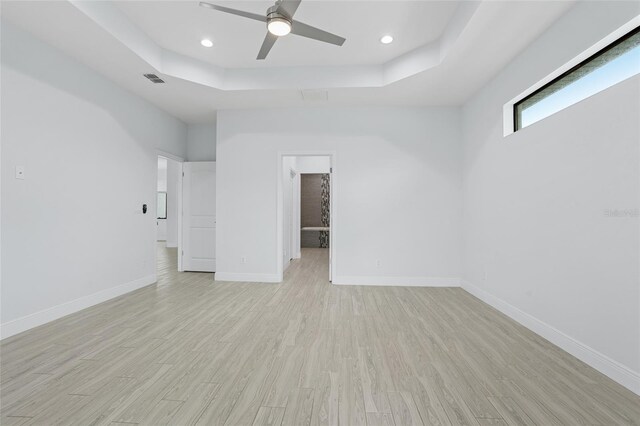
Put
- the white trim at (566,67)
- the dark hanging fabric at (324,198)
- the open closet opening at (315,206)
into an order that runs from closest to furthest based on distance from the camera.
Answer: the white trim at (566,67), the open closet opening at (315,206), the dark hanging fabric at (324,198)

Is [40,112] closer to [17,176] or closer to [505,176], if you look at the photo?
[17,176]

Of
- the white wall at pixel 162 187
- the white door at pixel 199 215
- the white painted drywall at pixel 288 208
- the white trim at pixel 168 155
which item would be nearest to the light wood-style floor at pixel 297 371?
the white door at pixel 199 215

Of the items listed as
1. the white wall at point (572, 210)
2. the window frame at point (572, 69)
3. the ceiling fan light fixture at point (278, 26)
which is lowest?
the white wall at point (572, 210)

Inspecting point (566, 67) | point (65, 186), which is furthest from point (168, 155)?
point (566, 67)

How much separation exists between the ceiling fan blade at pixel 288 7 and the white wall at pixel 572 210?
86.6 inches

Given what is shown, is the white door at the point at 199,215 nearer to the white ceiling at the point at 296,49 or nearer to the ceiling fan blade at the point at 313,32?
the white ceiling at the point at 296,49

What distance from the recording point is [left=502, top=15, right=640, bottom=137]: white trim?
6.34ft

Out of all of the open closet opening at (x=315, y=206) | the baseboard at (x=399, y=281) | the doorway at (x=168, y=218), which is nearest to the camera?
the baseboard at (x=399, y=281)

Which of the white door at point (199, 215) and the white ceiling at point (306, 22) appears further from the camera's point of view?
the white door at point (199, 215)

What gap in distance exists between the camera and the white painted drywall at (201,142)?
5512 millimetres

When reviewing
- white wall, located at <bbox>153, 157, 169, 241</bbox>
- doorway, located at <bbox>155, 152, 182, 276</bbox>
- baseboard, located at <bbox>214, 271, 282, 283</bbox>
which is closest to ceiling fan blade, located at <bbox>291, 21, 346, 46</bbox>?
baseboard, located at <bbox>214, 271, 282, 283</bbox>

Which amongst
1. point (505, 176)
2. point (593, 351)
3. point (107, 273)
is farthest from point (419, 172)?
point (107, 273)

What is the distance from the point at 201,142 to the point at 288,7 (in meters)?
4.01

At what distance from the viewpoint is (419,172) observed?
177 inches
